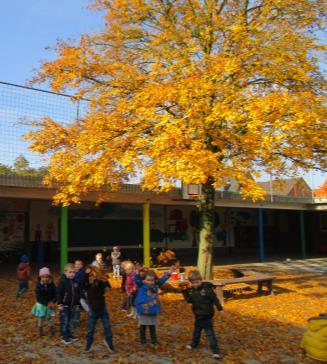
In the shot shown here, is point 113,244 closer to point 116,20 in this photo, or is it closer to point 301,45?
point 116,20

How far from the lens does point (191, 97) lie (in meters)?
9.49

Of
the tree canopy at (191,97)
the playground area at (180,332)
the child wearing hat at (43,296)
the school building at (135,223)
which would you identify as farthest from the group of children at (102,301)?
the school building at (135,223)

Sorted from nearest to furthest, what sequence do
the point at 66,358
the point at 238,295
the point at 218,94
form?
the point at 66,358 < the point at 218,94 < the point at 238,295

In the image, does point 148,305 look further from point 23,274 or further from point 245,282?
point 245,282

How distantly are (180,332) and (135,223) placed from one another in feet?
50.3

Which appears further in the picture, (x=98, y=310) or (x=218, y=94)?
(x=218, y=94)

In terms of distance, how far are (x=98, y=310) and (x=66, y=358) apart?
0.81 m

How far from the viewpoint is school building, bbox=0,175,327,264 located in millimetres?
16062

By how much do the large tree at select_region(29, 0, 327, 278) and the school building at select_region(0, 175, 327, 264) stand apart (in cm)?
358

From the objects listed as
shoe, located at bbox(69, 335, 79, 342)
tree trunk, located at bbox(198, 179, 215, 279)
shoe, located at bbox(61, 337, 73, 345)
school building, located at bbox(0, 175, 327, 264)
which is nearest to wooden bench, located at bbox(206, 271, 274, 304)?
tree trunk, located at bbox(198, 179, 215, 279)

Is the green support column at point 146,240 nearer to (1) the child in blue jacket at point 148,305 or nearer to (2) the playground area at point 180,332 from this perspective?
(2) the playground area at point 180,332

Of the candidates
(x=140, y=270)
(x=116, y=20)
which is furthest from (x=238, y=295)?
(x=116, y=20)

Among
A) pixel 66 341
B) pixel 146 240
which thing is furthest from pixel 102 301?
pixel 146 240

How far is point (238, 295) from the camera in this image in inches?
470
